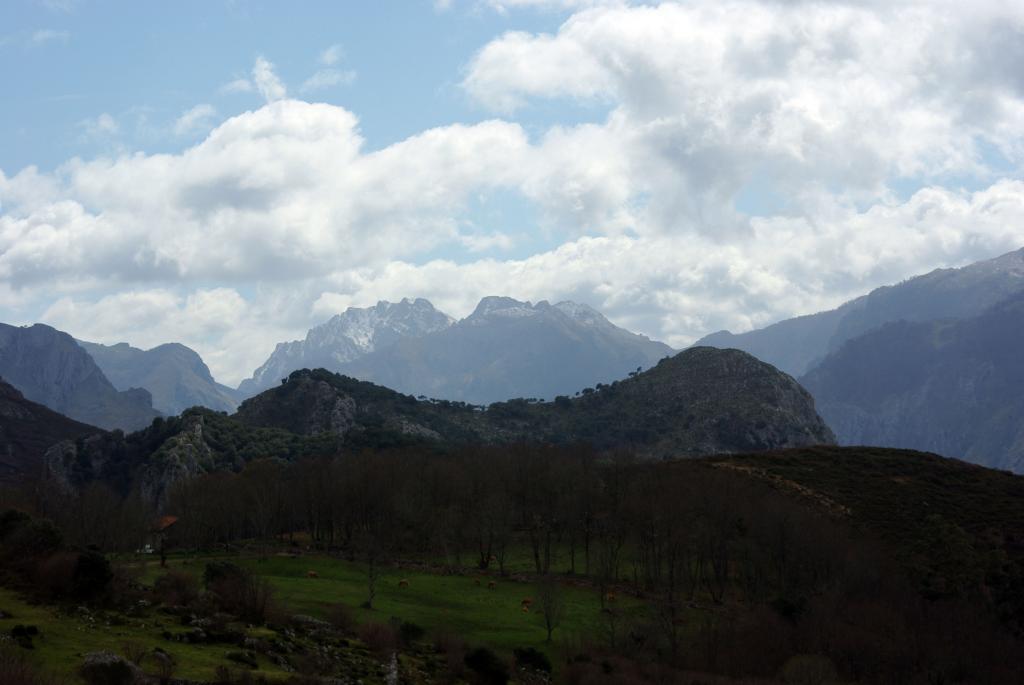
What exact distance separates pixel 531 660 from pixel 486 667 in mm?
6750

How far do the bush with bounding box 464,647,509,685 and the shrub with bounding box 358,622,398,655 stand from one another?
462 cm

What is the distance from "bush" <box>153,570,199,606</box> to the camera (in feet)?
153

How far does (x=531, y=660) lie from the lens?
51625 millimetres

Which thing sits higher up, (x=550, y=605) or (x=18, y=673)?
(x=18, y=673)

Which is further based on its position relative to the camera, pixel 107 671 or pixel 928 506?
pixel 928 506

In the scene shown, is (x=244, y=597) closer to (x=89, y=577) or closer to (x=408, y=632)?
(x=89, y=577)

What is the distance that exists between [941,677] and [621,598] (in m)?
26.4

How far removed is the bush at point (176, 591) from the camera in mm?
46500

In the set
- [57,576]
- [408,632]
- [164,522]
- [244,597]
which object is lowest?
[408,632]

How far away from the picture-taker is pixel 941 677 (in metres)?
59.3

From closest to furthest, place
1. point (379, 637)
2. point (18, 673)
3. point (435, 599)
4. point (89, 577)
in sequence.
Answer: point (18, 673)
point (89, 577)
point (379, 637)
point (435, 599)

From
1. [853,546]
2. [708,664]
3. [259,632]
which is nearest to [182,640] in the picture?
[259,632]

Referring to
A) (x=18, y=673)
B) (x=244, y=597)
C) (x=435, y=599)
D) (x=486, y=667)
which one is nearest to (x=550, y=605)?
(x=486, y=667)

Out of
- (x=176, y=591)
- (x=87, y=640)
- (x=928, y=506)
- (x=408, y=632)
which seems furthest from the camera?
(x=928, y=506)
